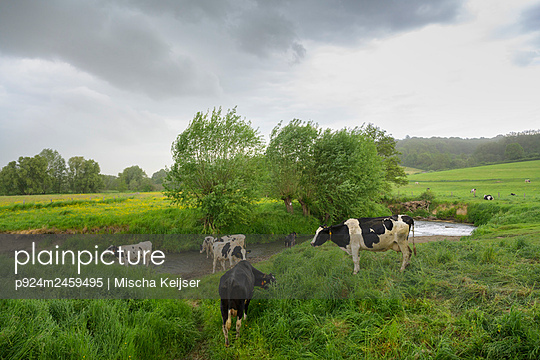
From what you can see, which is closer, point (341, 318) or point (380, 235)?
point (341, 318)

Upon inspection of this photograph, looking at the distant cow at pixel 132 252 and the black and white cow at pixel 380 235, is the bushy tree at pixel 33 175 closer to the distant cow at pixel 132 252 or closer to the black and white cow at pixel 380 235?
the distant cow at pixel 132 252

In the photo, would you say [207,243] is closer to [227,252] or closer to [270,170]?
[227,252]

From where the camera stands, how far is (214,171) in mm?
19250

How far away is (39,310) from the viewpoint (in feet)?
18.7

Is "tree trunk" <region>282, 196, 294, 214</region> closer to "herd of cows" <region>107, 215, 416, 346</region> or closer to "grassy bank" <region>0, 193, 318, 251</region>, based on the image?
"grassy bank" <region>0, 193, 318, 251</region>

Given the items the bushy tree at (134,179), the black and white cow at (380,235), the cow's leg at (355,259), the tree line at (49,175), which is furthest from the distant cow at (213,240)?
the bushy tree at (134,179)

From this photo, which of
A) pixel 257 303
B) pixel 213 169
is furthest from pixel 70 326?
pixel 213 169

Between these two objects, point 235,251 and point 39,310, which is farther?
point 235,251

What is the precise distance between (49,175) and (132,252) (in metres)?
24.9

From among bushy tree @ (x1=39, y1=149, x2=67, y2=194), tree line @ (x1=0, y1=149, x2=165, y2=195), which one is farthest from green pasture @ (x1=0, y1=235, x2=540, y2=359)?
bushy tree @ (x1=39, y1=149, x2=67, y2=194)

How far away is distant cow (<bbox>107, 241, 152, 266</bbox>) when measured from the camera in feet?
41.7

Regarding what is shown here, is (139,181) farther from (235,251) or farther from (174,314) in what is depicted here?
(174,314)

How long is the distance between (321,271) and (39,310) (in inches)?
296

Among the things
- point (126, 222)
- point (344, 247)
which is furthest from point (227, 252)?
point (126, 222)
